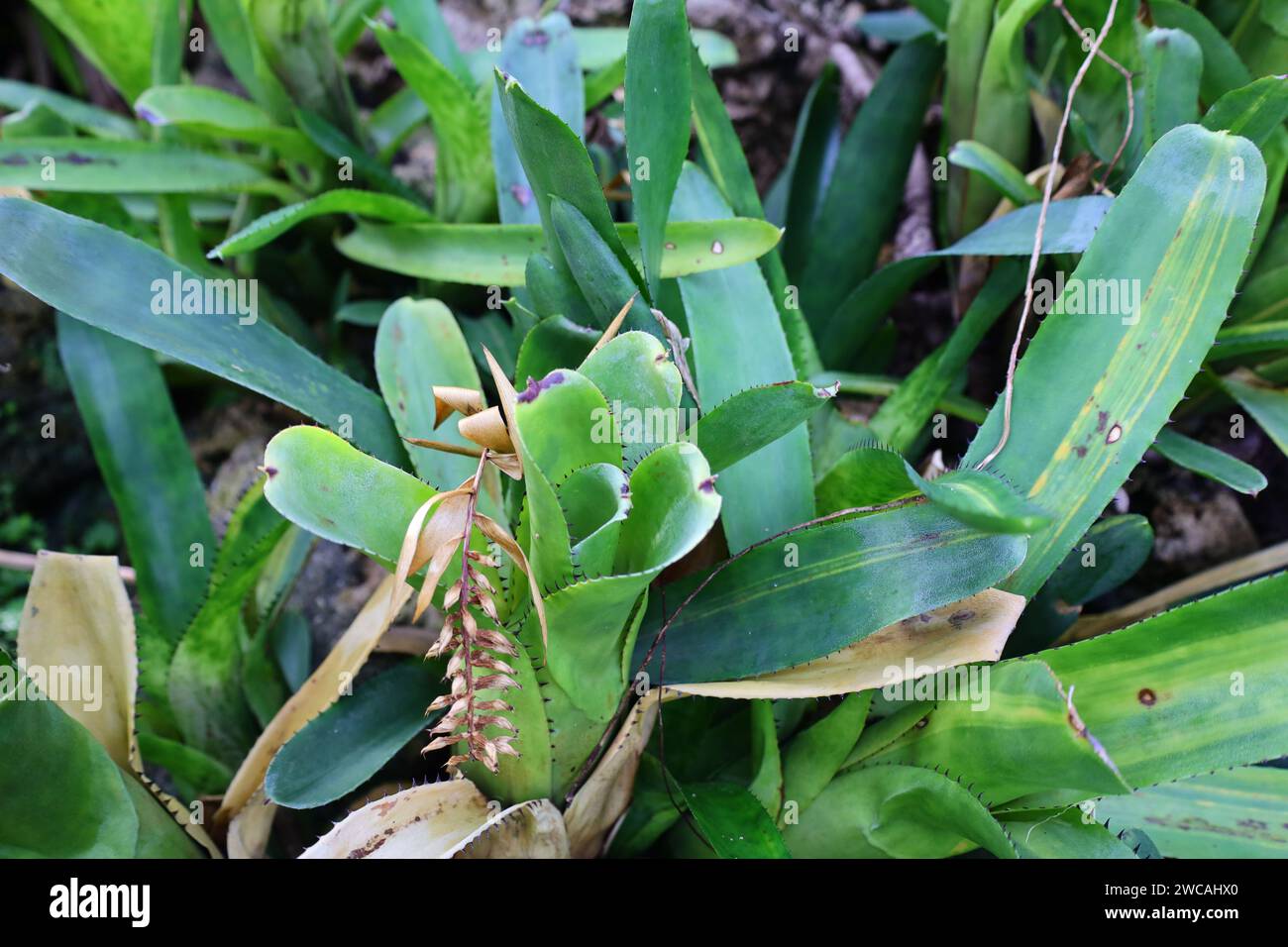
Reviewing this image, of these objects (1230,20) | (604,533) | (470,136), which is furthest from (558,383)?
(1230,20)

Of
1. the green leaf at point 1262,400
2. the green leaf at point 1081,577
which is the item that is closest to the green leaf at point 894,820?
the green leaf at point 1081,577

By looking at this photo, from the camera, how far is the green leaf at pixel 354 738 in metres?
0.73

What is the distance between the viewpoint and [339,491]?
648mm

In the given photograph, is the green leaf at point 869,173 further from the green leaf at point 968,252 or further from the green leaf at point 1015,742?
the green leaf at point 1015,742

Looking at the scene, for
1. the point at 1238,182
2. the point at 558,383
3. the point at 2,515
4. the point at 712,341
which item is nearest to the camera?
the point at 558,383

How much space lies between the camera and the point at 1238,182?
2.32 feet

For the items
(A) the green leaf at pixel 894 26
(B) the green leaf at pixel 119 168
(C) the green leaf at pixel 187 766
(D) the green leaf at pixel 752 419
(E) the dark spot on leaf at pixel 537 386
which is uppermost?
(A) the green leaf at pixel 894 26

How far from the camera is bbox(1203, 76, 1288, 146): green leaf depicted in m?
0.82

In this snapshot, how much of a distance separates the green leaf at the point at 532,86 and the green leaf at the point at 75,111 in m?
0.58

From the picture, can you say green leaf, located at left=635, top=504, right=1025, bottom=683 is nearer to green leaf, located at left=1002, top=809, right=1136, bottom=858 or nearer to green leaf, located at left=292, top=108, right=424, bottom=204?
green leaf, located at left=1002, top=809, right=1136, bottom=858

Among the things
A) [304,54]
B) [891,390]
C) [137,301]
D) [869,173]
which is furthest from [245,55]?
[891,390]

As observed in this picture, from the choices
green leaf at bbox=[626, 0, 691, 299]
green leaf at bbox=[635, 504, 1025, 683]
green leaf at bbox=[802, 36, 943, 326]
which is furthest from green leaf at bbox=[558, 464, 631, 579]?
green leaf at bbox=[802, 36, 943, 326]
